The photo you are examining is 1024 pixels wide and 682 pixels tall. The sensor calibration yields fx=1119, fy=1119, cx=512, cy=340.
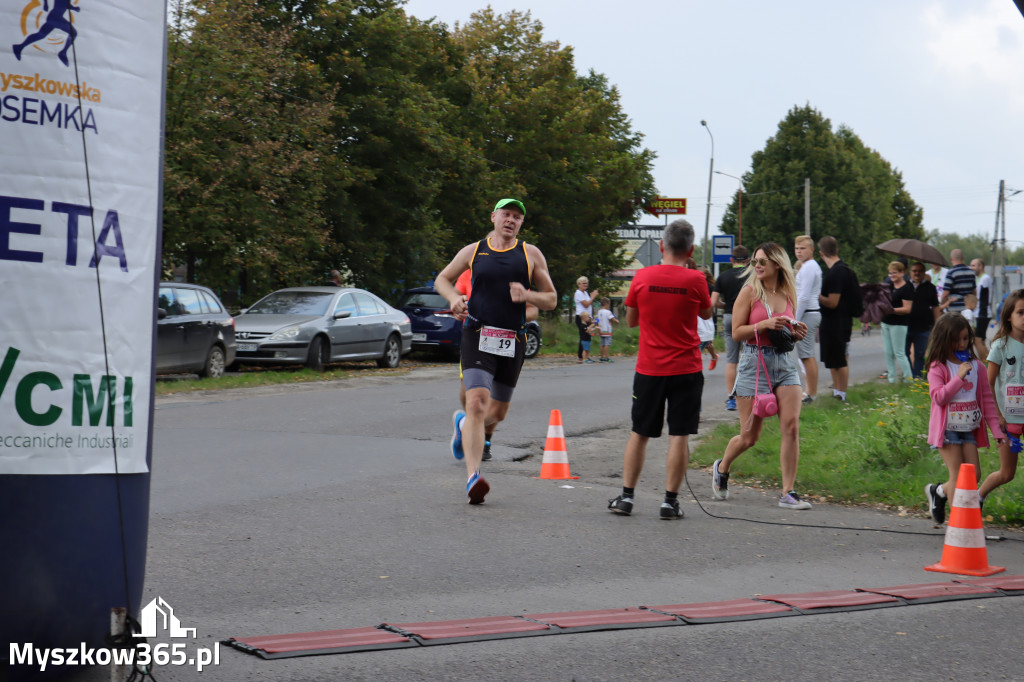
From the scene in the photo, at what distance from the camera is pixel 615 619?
191 inches

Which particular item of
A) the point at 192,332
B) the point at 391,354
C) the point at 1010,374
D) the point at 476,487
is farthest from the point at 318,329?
the point at 1010,374

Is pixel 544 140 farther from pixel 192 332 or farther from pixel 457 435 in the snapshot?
pixel 457 435

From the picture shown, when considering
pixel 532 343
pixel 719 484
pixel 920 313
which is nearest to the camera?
pixel 719 484

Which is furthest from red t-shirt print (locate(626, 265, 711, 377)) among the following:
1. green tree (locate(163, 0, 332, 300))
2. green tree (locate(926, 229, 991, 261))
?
green tree (locate(926, 229, 991, 261))

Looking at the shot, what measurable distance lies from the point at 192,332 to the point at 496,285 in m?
10.6

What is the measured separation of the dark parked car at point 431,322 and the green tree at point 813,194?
48.1 metres

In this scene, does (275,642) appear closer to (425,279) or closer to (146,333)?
(146,333)

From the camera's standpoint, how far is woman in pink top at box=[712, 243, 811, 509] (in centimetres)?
799

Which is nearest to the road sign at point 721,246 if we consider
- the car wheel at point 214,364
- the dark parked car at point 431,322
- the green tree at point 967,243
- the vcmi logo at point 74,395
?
the dark parked car at point 431,322

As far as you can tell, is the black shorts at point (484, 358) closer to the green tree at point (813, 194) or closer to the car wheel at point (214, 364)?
the car wheel at point (214, 364)

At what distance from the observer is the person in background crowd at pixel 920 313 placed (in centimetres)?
1470

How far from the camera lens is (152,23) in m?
3.70

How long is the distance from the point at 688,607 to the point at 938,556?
208 cm

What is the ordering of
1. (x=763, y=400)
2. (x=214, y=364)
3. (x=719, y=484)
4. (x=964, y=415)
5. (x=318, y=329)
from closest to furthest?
(x=964, y=415) < (x=763, y=400) < (x=719, y=484) < (x=214, y=364) < (x=318, y=329)
